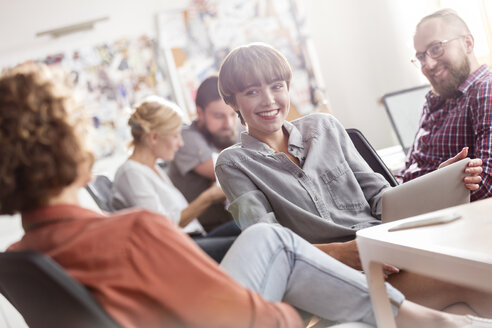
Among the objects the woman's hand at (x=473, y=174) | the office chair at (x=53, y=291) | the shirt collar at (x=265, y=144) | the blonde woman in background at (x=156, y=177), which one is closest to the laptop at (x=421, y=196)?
the woman's hand at (x=473, y=174)

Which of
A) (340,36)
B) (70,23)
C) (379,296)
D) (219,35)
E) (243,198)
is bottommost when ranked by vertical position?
(379,296)

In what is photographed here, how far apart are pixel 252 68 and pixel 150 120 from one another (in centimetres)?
53

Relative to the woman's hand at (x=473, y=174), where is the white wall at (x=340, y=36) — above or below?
above

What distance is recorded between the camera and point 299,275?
1.92ft

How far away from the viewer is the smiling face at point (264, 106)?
0.71 meters

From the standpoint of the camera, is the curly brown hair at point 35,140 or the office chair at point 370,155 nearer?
the curly brown hair at point 35,140

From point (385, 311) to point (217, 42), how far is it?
1637mm

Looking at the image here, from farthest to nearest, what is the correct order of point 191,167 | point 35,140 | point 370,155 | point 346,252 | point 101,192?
point 191,167 → point 101,192 → point 370,155 → point 346,252 → point 35,140

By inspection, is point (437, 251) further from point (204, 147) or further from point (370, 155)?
point (204, 147)

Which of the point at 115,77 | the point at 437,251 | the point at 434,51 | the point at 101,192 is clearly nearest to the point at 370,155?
the point at 434,51

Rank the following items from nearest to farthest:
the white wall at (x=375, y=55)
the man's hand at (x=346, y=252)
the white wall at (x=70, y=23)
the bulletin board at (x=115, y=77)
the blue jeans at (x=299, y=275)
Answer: the blue jeans at (x=299, y=275) < the man's hand at (x=346, y=252) < the white wall at (x=375, y=55) < the white wall at (x=70, y=23) < the bulletin board at (x=115, y=77)

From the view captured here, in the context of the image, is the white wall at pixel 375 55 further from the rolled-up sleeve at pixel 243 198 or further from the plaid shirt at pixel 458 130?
the rolled-up sleeve at pixel 243 198

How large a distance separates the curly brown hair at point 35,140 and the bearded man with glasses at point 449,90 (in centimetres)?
56

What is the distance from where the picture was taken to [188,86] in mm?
2125
